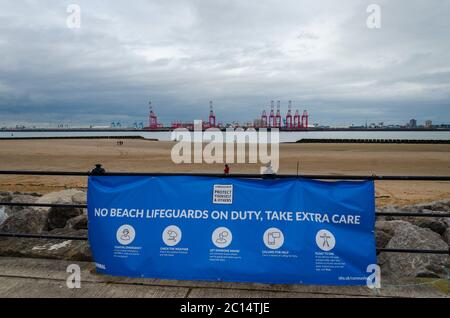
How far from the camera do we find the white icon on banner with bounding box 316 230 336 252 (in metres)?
4.37

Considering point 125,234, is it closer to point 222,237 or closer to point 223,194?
point 222,237

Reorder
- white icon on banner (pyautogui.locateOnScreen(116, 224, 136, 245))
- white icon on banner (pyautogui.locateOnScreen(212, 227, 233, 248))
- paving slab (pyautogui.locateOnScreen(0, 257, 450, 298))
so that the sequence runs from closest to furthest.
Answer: paving slab (pyautogui.locateOnScreen(0, 257, 450, 298)), white icon on banner (pyautogui.locateOnScreen(212, 227, 233, 248)), white icon on banner (pyautogui.locateOnScreen(116, 224, 136, 245))

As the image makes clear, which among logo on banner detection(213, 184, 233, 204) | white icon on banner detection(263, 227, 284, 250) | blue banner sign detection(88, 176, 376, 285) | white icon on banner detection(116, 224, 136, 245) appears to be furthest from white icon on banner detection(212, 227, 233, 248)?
white icon on banner detection(116, 224, 136, 245)

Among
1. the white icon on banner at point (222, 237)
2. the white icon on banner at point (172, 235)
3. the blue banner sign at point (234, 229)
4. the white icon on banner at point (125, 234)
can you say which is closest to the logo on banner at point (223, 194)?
the blue banner sign at point (234, 229)

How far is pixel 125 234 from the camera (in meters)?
4.64

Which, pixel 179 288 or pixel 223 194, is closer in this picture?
pixel 179 288

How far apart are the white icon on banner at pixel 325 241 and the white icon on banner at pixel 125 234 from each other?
2.23 m

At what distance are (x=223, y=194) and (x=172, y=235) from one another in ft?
2.62

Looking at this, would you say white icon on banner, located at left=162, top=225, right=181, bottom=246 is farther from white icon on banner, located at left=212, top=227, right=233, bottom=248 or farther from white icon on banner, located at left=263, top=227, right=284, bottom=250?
white icon on banner, located at left=263, top=227, right=284, bottom=250

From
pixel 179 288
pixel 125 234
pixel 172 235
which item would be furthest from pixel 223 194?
pixel 125 234

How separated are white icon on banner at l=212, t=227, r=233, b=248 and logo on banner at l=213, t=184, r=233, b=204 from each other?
32cm

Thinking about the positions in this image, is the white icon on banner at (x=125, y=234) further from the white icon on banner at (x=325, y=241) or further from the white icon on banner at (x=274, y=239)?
the white icon on banner at (x=325, y=241)

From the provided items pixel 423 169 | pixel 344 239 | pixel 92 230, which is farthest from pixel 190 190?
pixel 423 169
